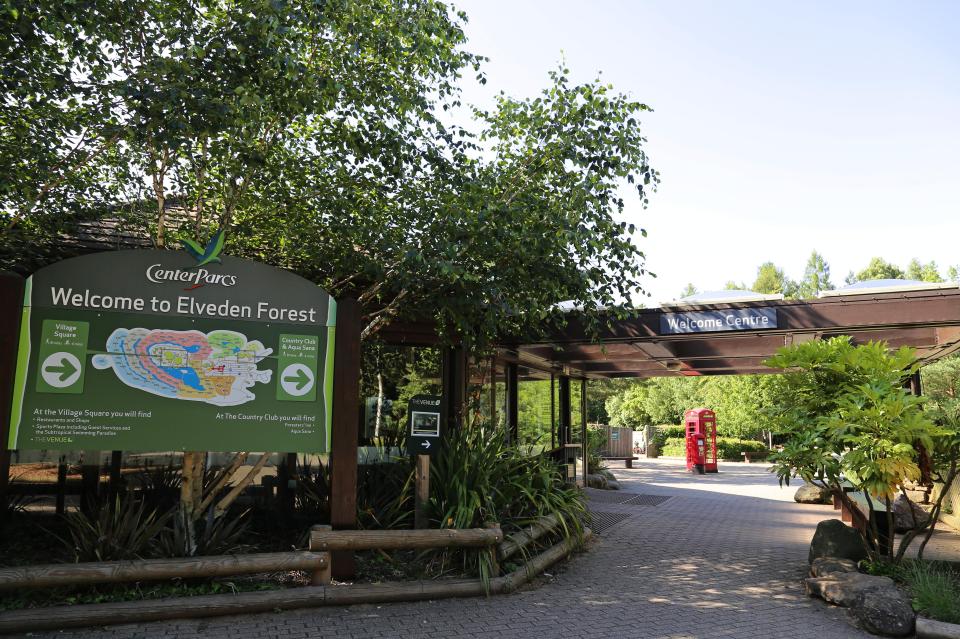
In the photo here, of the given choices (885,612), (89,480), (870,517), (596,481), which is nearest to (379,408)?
(89,480)

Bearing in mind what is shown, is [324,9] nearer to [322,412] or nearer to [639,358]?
[322,412]

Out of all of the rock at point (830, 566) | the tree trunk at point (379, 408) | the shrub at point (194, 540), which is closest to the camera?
the shrub at point (194, 540)

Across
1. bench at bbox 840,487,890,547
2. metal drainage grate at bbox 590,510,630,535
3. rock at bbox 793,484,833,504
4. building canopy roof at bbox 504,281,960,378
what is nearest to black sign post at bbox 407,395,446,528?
building canopy roof at bbox 504,281,960,378

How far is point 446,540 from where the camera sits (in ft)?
19.9

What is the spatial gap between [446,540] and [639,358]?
7.85 m

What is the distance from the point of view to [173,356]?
5.75 m

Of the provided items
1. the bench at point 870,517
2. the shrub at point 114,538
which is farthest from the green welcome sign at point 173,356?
the bench at point 870,517

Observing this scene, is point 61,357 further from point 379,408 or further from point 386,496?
point 379,408

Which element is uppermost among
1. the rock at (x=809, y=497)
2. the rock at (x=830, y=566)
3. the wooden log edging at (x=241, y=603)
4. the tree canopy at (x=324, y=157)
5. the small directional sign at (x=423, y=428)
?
the tree canopy at (x=324, y=157)

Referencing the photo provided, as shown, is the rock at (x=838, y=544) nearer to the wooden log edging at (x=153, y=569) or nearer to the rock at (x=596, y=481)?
the wooden log edging at (x=153, y=569)

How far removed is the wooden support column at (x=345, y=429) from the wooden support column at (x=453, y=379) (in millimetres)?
3213

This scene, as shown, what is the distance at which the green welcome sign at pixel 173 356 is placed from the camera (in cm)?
547

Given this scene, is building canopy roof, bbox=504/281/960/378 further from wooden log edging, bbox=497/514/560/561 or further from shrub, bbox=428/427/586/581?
wooden log edging, bbox=497/514/560/561

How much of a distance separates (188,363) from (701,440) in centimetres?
1990
